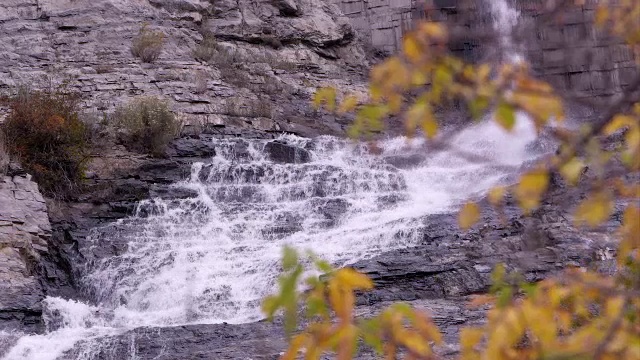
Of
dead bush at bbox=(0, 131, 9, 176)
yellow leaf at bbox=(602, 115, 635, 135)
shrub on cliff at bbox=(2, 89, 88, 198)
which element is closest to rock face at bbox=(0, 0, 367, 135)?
shrub on cliff at bbox=(2, 89, 88, 198)

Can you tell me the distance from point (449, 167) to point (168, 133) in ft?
14.6

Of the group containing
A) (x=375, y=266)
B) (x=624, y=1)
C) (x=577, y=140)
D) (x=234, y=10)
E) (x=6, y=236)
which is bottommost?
(x=375, y=266)

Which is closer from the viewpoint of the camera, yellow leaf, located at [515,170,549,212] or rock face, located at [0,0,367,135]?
yellow leaf, located at [515,170,549,212]

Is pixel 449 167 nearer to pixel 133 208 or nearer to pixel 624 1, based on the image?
pixel 133 208

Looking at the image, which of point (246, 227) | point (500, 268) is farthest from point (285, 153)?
point (500, 268)

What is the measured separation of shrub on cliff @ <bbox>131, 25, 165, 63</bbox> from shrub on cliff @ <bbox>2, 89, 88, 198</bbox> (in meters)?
2.97

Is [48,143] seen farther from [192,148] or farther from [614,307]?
[614,307]

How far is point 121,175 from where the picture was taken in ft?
38.8

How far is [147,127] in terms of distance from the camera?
12.3 metres

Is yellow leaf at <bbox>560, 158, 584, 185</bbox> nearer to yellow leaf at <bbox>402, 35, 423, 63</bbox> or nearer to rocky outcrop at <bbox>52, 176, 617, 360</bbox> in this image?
yellow leaf at <bbox>402, 35, 423, 63</bbox>

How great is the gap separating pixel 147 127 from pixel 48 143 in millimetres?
1447

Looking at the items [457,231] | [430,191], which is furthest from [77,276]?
[430,191]

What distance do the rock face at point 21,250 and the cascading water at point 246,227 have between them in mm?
265

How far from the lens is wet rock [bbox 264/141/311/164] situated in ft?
41.7
